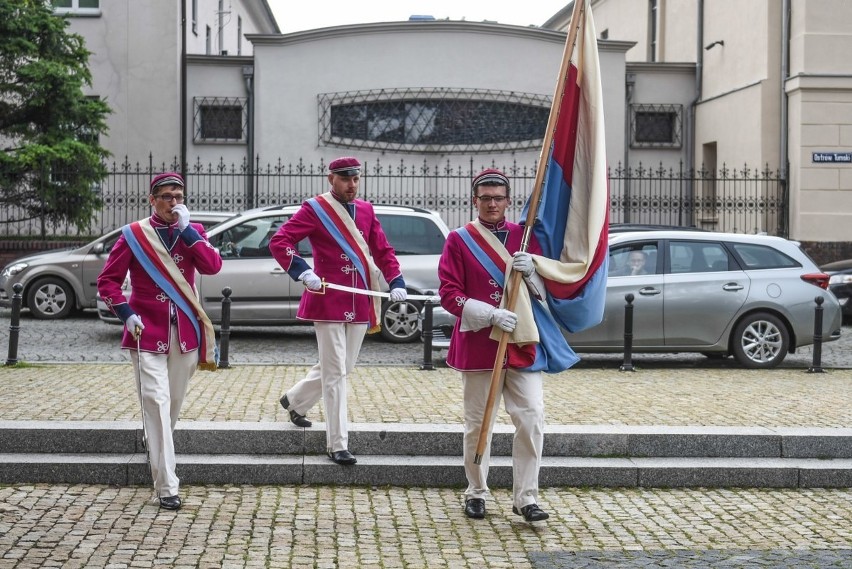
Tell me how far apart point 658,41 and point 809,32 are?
9413 millimetres

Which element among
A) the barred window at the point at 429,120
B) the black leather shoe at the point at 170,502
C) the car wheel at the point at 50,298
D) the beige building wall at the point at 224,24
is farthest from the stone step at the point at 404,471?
the beige building wall at the point at 224,24

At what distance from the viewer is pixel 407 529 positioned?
660cm

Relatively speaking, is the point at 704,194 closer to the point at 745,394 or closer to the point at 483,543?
the point at 745,394

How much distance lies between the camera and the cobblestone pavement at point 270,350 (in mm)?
13500

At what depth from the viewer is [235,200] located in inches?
1008

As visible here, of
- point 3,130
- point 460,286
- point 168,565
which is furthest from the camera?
point 3,130

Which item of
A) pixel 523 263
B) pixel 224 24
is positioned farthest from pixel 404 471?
pixel 224 24

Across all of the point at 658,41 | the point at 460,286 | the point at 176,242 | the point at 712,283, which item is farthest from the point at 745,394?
the point at 658,41

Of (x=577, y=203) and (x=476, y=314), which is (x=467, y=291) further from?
(x=577, y=203)

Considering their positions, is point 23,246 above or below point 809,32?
below

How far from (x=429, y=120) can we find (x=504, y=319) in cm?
2136

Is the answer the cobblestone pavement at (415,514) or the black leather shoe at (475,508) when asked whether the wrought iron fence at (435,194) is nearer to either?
the cobblestone pavement at (415,514)

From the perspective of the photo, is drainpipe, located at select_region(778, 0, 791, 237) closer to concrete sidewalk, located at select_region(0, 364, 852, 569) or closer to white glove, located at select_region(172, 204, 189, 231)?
concrete sidewalk, located at select_region(0, 364, 852, 569)

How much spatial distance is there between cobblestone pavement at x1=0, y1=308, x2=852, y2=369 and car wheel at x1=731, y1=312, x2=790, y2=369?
25 cm
